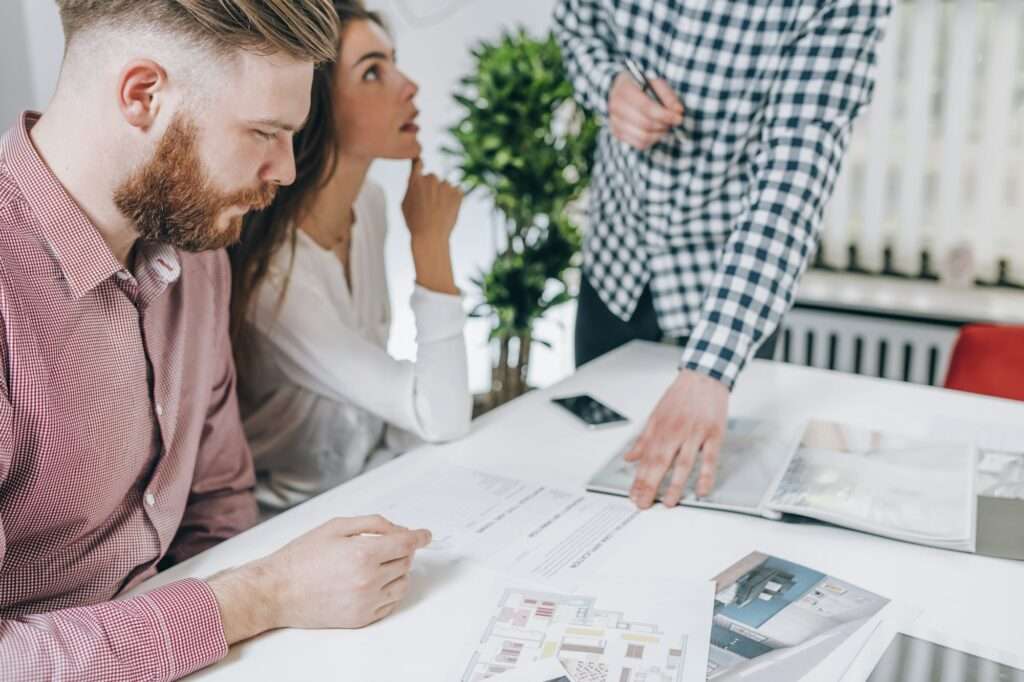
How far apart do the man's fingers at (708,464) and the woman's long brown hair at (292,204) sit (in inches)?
25.1

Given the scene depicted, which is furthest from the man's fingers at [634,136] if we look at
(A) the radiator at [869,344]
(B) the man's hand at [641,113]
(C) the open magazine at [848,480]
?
(A) the radiator at [869,344]

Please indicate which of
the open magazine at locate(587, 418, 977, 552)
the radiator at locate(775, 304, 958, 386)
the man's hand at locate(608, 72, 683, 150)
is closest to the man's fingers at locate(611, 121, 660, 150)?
the man's hand at locate(608, 72, 683, 150)

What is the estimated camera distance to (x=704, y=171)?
1.76m

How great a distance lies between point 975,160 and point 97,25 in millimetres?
2367

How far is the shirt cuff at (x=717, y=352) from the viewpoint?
1429 mm

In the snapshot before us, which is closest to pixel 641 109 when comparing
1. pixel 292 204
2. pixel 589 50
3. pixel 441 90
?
pixel 589 50

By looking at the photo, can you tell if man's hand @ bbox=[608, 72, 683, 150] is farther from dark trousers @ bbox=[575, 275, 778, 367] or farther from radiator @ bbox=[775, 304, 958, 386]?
radiator @ bbox=[775, 304, 958, 386]

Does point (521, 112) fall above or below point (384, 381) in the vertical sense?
above

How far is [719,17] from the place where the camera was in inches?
66.9

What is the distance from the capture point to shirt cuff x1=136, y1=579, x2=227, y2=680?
88 cm

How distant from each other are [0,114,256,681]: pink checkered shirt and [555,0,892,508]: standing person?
1.79ft

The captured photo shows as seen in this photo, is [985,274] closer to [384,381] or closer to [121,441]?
[384,381]

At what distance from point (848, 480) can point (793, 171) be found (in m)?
0.51

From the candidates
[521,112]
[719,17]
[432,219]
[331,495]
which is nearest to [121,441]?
[331,495]
